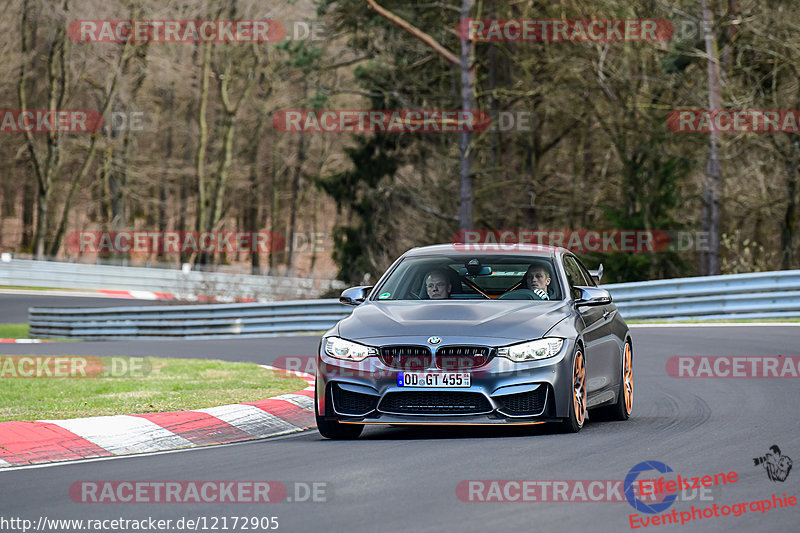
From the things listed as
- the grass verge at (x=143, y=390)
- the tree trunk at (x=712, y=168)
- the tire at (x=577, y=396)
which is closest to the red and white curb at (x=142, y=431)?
the grass verge at (x=143, y=390)

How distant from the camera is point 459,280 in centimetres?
1013

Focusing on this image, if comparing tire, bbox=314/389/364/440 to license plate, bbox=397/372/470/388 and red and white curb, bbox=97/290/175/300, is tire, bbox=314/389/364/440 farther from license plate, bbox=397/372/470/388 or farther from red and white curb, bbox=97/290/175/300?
red and white curb, bbox=97/290/175/300

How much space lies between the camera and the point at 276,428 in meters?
10.1

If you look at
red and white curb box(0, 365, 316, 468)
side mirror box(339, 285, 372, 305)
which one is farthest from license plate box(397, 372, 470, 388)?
red and white curb box(0, 365, 316, 468)

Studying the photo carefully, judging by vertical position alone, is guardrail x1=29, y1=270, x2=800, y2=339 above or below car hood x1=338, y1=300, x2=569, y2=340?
below

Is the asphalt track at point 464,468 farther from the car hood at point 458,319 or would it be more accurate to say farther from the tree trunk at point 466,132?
the tree trunk at point 466,132

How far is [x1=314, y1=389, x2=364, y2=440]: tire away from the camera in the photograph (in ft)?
29.3

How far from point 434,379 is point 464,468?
1.24 meters

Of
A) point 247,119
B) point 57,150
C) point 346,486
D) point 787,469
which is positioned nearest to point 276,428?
point 346,486

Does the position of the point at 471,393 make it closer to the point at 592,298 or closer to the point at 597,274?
the point at 592,298

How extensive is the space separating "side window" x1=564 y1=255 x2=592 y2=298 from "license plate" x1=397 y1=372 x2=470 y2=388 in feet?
5.71

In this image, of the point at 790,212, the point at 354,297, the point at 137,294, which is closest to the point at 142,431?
the point at 354,297

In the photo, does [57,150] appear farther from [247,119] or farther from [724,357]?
[724,357]

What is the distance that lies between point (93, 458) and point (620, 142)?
28252 millimetres
